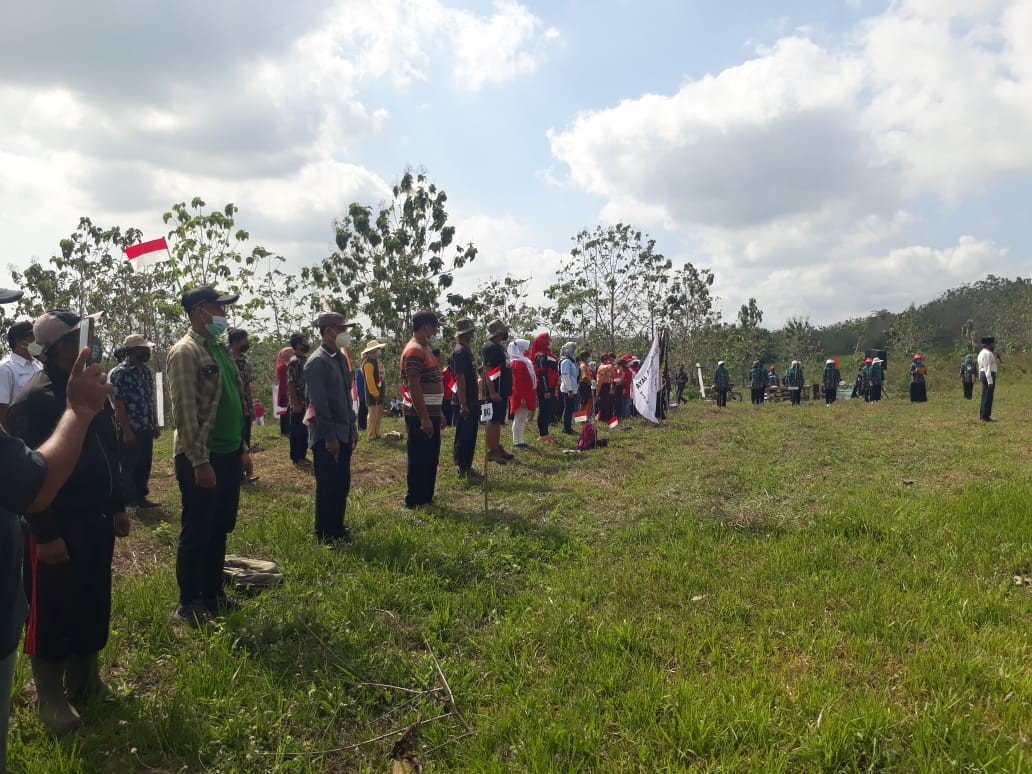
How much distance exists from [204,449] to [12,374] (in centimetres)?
338

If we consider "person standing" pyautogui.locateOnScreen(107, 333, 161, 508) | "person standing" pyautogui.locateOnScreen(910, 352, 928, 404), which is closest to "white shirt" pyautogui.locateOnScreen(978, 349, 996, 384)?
"person standing" pyautogui.locateOnScreen(910, 352, 928, 404)

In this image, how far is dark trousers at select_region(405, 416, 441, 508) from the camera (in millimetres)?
6414

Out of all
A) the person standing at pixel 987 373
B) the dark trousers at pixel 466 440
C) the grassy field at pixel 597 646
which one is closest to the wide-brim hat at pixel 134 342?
the grassy field at pixel 597 646

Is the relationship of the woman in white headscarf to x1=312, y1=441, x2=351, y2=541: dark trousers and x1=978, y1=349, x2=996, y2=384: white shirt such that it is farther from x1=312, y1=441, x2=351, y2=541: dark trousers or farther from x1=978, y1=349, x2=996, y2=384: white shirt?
x1=978, y1=349, x2=996, y2=384: white shirt

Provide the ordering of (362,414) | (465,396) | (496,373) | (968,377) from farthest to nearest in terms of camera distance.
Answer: (968,377) < (362,414) < (496,373) < (465,396)

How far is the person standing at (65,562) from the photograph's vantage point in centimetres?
285

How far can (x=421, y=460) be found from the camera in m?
6.51

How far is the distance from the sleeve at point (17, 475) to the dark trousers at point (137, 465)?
5.53m

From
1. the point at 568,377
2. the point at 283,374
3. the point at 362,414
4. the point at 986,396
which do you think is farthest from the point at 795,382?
the point at 283,374

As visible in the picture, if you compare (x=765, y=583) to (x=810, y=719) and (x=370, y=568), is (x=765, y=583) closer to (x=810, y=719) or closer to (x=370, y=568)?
(x=810, y=719)

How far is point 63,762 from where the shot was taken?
101 inches

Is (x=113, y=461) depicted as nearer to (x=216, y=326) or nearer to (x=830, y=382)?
(x=216, y=326)

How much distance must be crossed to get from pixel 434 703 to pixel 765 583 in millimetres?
2367

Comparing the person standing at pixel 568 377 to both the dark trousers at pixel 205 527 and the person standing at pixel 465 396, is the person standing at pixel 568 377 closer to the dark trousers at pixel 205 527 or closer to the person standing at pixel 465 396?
the person standing at pixel 465 396
